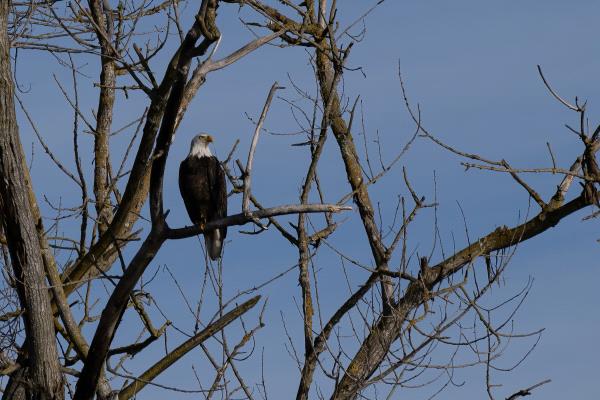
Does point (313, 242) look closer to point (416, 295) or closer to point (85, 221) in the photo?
point (416, 295)

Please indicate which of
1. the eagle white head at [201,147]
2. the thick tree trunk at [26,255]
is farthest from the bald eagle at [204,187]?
the thick tree trunk at [26,255]

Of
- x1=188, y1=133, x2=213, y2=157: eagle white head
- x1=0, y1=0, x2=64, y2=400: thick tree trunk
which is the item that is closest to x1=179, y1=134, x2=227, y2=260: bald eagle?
x1=188, y1=133, x2=213, y2=157: eagle white head

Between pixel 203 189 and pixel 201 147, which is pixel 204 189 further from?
pixel 201 147

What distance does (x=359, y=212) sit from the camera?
639 cm

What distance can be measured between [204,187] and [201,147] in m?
0.40

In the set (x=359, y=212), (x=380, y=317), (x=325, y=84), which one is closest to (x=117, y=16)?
(x=325, y=84)

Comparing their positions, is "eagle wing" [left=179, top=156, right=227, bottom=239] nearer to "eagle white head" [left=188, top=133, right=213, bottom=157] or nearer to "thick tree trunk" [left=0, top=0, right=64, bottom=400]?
"eagle white head" [left=188, top=133, right=213, bottom=157]

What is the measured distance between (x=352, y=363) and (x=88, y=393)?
1.87 metres

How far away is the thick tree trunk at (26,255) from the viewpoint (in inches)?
164

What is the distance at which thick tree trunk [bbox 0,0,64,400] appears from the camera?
4172mm

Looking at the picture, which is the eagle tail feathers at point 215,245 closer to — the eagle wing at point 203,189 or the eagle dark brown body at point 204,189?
the eagle dark brown body at point 204,189

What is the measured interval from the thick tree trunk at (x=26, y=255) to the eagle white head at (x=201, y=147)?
9.52ft

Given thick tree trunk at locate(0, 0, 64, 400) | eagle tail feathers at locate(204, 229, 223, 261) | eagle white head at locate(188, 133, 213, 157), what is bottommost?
thick tree trunk at locate(0, 0, 64, 400)

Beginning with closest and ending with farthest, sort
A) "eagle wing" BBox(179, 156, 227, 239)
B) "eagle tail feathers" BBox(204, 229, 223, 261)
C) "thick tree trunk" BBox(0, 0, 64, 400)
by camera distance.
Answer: "thick tree trunk" BBox(0, 0, 64, 400) < "eagle wing" BBox(179, 156, 227, 239) < "eagle tail feathers" BBox(204, 229, 223, 261)
